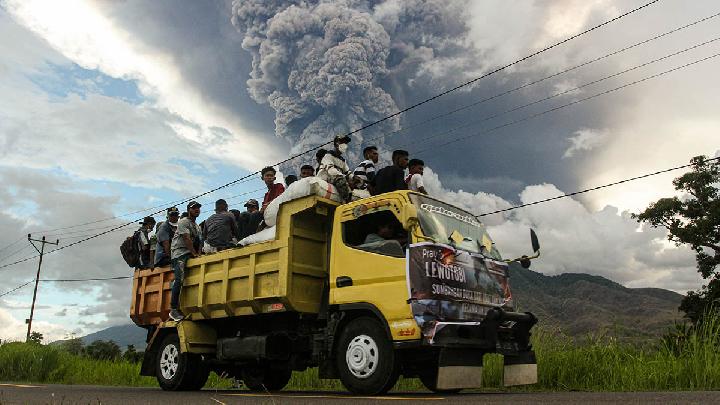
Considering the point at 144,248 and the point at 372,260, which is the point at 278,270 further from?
the point at 144,248

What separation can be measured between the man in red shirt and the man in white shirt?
2.54m

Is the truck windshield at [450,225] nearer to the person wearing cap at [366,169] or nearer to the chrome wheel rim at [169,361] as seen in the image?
the person wearing cap at [366,169]

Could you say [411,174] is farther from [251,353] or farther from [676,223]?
[676,223]

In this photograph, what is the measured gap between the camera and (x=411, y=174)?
9219 mm

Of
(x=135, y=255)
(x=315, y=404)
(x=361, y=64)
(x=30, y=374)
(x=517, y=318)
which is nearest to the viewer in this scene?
(x=315, y=404)

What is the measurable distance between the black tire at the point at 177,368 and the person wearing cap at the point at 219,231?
1591 mm

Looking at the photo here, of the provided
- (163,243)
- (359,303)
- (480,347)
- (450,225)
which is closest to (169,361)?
(163,243)

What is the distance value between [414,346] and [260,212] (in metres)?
4.69

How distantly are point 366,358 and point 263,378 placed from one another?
3622mm

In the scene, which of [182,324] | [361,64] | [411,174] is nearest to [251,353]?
[182,324]

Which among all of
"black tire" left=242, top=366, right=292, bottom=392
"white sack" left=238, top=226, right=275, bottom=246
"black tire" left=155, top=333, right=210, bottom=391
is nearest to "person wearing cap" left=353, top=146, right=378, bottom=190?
"white sack" left=238, top=226, right=275, bottom=246

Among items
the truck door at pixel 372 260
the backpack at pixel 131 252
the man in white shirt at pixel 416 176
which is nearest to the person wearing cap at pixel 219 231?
the backpack at pixel 131 252

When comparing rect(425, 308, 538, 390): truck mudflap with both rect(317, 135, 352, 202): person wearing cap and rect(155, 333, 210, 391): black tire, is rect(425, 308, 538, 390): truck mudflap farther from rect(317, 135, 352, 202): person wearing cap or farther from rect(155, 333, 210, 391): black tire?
rect(155, 333, 210, 391): black tire

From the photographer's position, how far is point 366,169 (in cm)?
900
